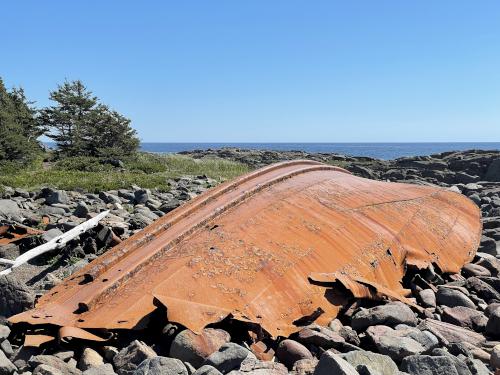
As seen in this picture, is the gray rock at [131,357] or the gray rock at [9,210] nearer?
the gray rock at [131,357]

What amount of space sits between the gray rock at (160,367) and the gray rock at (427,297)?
8.82ft

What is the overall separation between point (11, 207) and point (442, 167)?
20983mm

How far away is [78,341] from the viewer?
125 inches

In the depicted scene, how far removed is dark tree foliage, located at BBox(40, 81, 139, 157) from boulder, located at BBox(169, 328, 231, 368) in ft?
64.4

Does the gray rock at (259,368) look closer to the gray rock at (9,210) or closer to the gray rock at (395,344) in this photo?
the gray rock at (395,344)

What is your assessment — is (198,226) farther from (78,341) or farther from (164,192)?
(164,192)

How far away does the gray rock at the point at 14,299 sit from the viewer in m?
3.77

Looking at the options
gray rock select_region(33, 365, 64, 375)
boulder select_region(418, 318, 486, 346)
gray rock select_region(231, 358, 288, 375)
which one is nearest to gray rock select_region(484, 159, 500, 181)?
boulder select_region(418, 318, 486, 346)

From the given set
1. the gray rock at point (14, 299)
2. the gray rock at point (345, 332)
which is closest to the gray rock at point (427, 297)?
the gray rock at point (345, 332)

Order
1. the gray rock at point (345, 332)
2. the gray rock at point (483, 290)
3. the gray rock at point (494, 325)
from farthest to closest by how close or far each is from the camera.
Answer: the gray rock at point (483, 290)
the gray rock at point (494, 325)
the gray rock at point (345, 332)

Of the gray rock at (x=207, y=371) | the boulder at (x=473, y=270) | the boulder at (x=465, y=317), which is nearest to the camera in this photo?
the gray rock at (x=207, y=371)

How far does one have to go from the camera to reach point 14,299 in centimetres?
380

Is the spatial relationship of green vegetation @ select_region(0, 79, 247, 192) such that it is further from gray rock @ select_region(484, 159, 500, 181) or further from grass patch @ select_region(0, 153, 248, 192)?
gray rock @ select_region(484, 159, 500, 181)

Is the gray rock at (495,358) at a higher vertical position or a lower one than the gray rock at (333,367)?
lower
